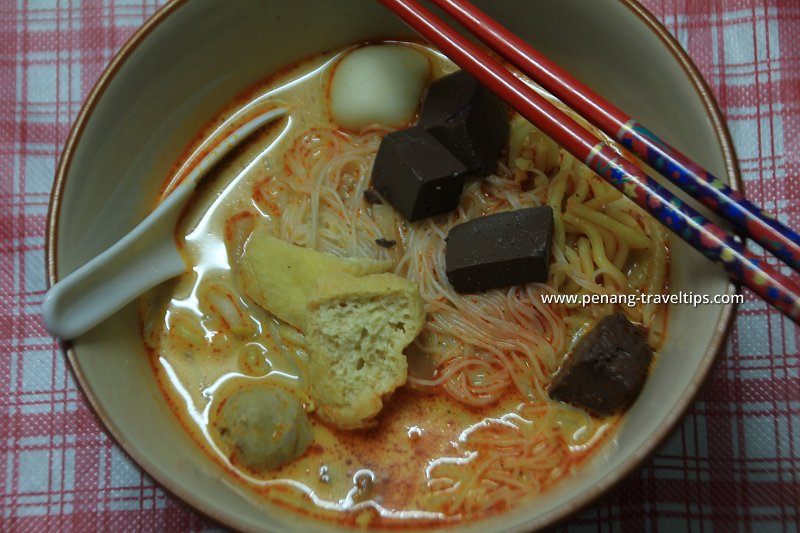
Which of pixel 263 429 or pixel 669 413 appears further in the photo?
pixel 263 429

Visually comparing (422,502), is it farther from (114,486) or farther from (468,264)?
(114,486)

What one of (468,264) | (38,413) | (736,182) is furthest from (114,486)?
(736,182)

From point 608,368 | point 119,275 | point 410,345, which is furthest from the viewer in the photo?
point 410,345

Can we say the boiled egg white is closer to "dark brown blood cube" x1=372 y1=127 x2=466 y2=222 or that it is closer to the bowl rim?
"dark brown blood cube" x1=372 y1=127 x2=466 y2=222

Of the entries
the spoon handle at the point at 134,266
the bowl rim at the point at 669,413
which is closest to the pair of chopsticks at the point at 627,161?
the bowl rim at the point at 669,413

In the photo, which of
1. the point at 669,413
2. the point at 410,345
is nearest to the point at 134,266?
the point at 410,345

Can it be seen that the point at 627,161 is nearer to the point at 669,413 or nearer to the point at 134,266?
the point at 669,413

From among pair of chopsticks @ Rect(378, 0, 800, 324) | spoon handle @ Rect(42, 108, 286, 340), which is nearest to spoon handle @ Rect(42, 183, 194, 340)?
spoon handle @ Rect(42, 108, 286, 340)
